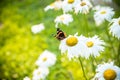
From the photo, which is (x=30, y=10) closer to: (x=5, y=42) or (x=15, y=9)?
(x=15, y=9)

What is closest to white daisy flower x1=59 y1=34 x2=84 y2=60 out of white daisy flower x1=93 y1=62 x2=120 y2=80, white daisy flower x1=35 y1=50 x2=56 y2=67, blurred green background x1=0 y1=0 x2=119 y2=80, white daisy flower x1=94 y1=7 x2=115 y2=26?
white daisy flower x1=93 y1=62 x2=120 y2=80

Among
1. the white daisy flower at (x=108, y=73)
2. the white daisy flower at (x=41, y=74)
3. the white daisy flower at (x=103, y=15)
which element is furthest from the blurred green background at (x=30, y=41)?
the white daisy flower at (x=108, y=73)

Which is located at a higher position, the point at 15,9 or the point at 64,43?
the point at 15,9

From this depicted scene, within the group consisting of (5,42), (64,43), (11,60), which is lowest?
(64,43)

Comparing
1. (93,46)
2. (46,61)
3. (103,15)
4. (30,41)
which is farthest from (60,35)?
(30,41)

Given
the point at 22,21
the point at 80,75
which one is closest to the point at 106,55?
the point at 80,75

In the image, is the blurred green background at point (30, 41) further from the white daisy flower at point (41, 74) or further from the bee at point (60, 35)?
the bee at point (60, 35)
